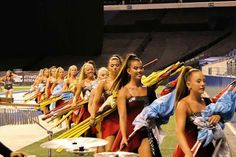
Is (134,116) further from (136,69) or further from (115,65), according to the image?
(115,65)

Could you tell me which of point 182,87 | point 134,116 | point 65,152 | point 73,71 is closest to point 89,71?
point 65,152

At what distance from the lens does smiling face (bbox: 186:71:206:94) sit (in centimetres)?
561

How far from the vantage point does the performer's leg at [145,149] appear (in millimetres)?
6711

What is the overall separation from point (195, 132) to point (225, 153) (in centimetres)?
36

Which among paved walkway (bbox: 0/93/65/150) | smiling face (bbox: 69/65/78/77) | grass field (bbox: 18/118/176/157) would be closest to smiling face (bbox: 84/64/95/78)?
grass field (bbox: 18/118/176/157)

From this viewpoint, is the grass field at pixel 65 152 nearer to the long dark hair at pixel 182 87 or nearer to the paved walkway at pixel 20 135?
the paved walkway at pixel 20 135

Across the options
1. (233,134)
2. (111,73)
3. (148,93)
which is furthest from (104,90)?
(233,134)

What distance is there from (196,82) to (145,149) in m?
1.44

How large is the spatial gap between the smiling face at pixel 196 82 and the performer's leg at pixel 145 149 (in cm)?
130

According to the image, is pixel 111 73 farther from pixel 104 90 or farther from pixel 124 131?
pixel 124 131

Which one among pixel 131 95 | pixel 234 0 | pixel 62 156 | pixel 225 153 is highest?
pixel 234 0

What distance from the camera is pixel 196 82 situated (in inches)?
221

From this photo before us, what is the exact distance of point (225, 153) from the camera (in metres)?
5.58

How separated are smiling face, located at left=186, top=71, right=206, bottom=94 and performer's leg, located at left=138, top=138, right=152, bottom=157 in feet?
4.28
